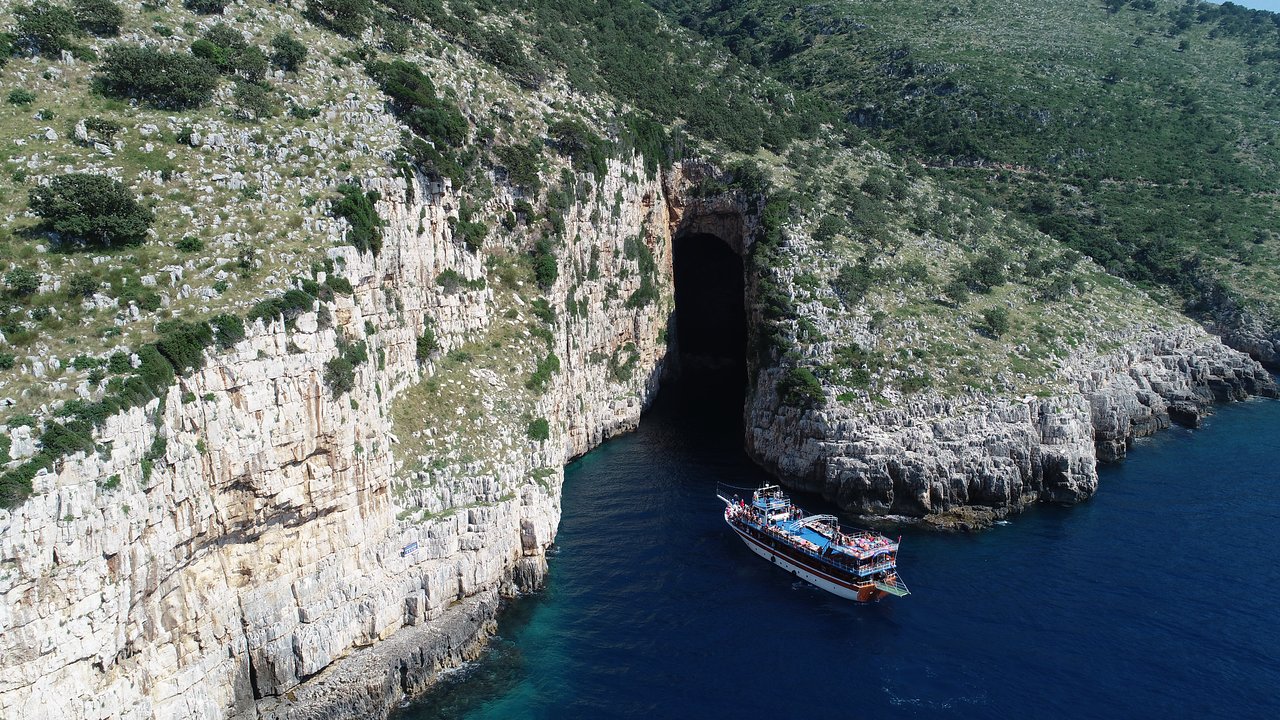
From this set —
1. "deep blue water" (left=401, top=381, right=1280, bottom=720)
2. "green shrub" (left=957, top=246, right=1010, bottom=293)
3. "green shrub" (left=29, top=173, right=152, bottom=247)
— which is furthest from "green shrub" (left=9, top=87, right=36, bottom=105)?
"green shrub" (left=957, top=246, right=1010, bottom=293)

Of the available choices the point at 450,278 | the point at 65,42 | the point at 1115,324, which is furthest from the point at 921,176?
the point at 65,42

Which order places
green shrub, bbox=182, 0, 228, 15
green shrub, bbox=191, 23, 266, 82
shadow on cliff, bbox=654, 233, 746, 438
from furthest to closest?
shadow on cliff, bbox=654, 233, 746, 438 → green shrub, bbox=182, 0, 228, 15 → green shrub, bbox=191, 23, 266, 82

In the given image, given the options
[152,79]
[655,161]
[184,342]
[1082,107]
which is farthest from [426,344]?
[1082,107]

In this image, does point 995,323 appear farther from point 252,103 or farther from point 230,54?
point 230,54

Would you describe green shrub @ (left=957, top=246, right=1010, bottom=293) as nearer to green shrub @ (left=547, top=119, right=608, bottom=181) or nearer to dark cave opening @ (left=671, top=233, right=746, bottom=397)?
dark cave opening @ (left=671, top=233, right=746, bottom=397)

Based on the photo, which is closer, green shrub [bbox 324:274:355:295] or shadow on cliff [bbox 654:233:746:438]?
green shrub [bbox 324:274:355:295]

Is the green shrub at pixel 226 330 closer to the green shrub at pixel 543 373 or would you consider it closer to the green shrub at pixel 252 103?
the green shrub at pixel 252 103
